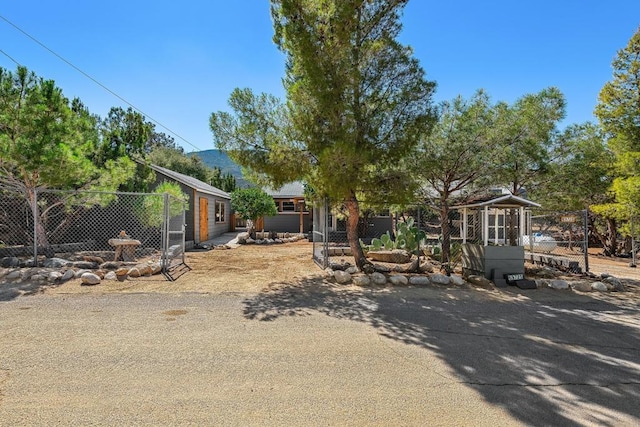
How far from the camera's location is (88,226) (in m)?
12.6

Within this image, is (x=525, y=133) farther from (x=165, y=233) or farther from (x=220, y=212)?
(x=220, y=212)

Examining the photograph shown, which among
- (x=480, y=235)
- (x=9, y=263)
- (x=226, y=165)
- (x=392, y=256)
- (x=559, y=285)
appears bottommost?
(x=559, y=285)

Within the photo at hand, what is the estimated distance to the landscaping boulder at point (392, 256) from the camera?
422 inches

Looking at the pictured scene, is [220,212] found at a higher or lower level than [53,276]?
higher

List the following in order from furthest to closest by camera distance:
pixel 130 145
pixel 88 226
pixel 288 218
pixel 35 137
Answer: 1. pixel 288 218
2. pixel 88 226
3. pixel 130 145
4. pixel 35 137

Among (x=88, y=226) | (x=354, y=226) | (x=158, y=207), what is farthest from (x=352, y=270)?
(x=88, y=226)

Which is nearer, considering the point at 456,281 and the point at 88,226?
the point at 456,281

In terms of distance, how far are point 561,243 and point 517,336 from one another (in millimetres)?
15704

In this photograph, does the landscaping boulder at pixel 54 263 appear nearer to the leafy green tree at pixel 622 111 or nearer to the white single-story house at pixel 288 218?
the white single-story house at pixel 288 218

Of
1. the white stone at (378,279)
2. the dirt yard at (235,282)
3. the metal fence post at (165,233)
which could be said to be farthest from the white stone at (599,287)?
the metal fence post at (165,233)

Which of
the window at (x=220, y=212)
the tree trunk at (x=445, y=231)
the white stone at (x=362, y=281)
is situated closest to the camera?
the white stone at (x=362, y=281)

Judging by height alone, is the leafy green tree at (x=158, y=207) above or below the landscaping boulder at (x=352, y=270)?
above

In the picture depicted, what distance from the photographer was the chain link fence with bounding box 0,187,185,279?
894cm

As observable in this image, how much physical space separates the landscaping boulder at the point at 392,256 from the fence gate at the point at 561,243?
12.2 feet
